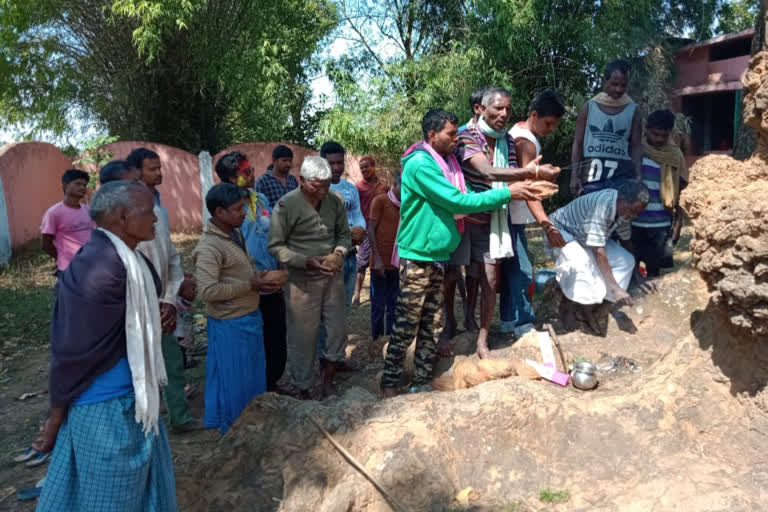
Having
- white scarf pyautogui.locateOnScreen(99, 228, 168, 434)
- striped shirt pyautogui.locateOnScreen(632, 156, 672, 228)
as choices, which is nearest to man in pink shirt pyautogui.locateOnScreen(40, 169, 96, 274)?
white scarf pyautogui.locateOnScreen(99, 228, 168, 434)

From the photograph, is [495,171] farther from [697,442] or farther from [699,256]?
[697,442]

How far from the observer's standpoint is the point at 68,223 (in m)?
→ 4.80

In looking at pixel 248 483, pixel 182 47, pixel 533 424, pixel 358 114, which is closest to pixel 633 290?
pixel 533 424

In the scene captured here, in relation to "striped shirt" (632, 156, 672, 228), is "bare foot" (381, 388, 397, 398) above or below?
below

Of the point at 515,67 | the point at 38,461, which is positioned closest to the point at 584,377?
the point at 38,461

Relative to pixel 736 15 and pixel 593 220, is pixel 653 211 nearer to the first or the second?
pixel 593 220

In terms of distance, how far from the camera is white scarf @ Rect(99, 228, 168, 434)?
2279 millimetres

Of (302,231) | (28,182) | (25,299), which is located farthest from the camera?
(28,182)

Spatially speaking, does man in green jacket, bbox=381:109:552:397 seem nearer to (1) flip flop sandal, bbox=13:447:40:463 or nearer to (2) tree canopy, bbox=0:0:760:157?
(1) flip flop sandal, bbox=13:447:40:463

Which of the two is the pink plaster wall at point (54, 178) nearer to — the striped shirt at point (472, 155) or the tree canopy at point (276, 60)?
the tree canopy at point (276, 60)

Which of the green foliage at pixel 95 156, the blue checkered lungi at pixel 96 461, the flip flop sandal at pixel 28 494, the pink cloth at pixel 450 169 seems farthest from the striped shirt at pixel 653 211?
the green foliage at pixel 95 156

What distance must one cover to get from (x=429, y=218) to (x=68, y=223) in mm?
2968

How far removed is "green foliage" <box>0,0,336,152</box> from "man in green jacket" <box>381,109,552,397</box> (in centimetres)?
990

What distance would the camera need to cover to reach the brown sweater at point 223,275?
355 centimetres
